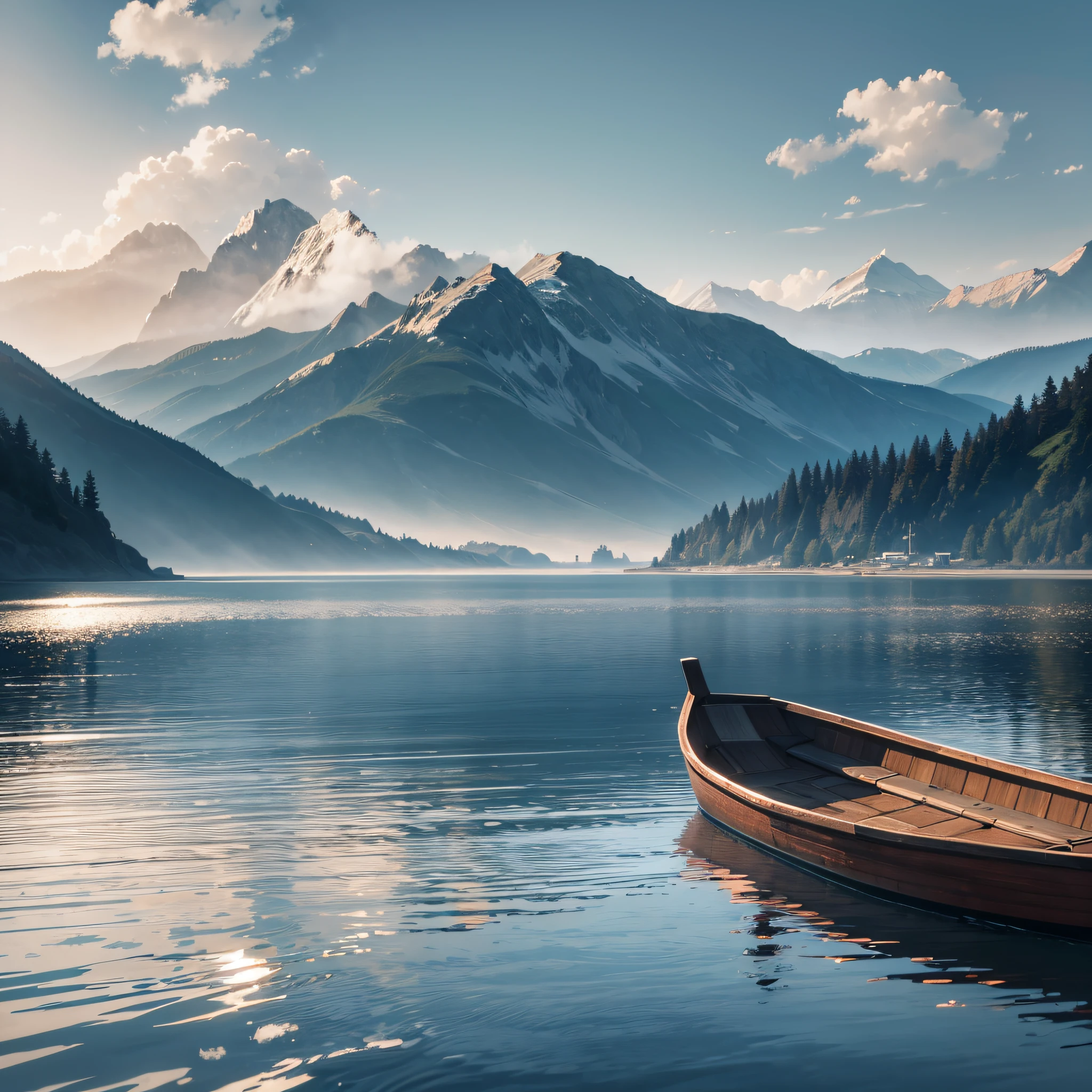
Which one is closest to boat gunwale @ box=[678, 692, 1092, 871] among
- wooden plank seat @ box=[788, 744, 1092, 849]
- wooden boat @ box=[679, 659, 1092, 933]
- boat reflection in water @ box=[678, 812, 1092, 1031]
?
wooden boat @ box=[679, 659, 1092, 933]

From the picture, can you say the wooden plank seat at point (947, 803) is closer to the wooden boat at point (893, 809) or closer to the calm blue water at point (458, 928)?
the wooden boat at point (893, 809)

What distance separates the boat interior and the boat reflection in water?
5.33 ft

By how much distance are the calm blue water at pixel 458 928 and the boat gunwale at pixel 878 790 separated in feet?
5.22

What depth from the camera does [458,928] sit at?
19109 mm

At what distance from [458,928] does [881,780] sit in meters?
12.1

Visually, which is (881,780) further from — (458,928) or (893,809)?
(458,928)

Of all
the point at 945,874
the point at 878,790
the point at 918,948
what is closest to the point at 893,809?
the point at 878,790

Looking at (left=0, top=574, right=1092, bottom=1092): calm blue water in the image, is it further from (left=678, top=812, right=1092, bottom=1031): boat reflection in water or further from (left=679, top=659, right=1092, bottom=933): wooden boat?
(left=679, top=659, right=1092, bottom=933): wooden boat

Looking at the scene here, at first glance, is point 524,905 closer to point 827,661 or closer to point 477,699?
point 477,699

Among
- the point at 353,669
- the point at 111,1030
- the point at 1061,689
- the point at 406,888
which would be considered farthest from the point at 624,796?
the point at 353,669

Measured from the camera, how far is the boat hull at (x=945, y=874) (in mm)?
17000

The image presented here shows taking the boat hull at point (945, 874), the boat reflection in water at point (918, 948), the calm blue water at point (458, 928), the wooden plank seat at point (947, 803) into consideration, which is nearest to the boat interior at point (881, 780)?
the wooden plank seat at point (947, 803)

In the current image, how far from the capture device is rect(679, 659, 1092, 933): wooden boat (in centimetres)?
1758

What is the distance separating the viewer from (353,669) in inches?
2827
